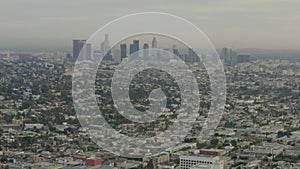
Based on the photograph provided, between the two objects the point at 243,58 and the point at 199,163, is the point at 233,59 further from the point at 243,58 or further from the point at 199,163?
the point at 199,163

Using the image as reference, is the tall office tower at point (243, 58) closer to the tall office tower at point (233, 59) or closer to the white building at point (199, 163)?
the tall office tower at point (233, 59)

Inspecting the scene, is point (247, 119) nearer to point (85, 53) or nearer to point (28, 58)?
point (85, 53)

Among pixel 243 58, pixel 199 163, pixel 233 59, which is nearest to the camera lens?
pixel 199 163

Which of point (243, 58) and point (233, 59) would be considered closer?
point (233, 59)

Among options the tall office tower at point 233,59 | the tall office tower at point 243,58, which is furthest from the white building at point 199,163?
the tall office tower at point 243,58

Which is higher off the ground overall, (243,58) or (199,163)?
(243,58)

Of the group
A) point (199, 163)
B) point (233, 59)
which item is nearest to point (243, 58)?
point (233, 59)

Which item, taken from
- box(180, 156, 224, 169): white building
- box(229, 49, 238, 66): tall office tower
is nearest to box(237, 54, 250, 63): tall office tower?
box(229, 49, 238, 66): tall office tower

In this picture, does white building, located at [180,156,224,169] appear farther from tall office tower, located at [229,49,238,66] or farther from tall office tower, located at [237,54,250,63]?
tall office tower, located at [237,54,250,63]
